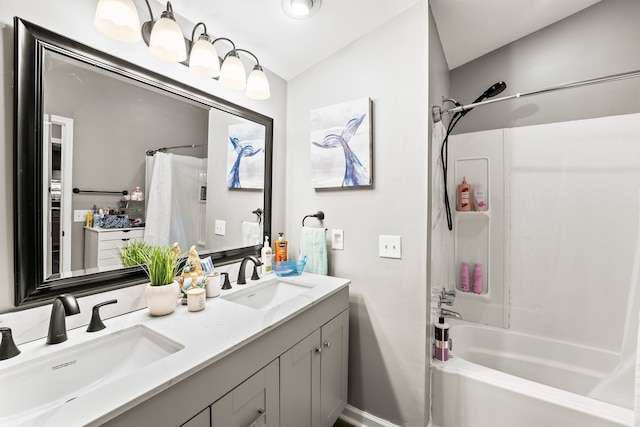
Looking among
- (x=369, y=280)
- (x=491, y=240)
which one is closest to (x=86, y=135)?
(x=369, y=280)

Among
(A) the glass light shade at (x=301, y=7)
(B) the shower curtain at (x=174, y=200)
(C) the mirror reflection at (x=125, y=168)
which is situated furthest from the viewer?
(A) the glass light shade at (x=301, y=7)

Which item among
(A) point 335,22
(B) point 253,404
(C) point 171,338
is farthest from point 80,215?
(A) point 335,22

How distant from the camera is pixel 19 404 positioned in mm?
727

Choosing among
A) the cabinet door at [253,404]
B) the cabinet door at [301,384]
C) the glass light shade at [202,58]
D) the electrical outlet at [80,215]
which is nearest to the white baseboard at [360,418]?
the cabinet door at [301,384]

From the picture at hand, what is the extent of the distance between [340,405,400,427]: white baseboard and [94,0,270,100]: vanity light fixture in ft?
6.39

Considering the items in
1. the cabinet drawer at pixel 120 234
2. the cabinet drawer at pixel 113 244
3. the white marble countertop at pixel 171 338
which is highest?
the cabinet drawer at pixel 120 234

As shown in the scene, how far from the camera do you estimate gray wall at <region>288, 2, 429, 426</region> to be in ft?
→ 4.77

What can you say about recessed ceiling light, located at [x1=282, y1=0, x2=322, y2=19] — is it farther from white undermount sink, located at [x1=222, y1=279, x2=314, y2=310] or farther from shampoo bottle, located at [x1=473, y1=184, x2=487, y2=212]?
shampoo bottle, located at [x1=473, y1=184, x2=487, y2=212]

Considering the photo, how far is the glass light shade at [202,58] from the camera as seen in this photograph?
1255 millimetres

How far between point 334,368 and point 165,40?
174 centimetres

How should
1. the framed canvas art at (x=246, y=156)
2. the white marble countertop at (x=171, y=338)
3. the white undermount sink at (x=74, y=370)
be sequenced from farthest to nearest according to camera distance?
the framed canvas art at (x=246, y=156), the white undermount sink at (x=74, y=370), the white marble countertop at (x=171, y=338)

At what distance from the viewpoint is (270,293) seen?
158 centimetres

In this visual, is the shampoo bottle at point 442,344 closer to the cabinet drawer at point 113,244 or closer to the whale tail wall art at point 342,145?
the whale tail wall art at point 342,145

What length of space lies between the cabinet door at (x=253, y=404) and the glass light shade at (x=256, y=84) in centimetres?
136
